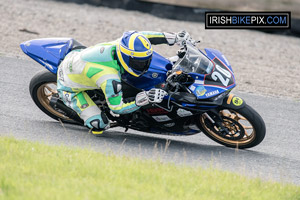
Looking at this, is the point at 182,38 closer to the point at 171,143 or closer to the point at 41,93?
the point at 171,143

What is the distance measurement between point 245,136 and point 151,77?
4.73ft

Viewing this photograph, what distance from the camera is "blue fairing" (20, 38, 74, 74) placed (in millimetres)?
6777

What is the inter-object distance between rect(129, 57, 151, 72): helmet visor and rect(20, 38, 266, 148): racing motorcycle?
0.90 feet

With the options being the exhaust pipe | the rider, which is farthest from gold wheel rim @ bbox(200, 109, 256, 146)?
the exhaust pipe

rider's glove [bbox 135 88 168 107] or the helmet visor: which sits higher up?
the helmet visor

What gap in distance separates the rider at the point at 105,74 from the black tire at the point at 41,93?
268 millimetres

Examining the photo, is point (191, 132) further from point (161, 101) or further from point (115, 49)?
point (115, 49)

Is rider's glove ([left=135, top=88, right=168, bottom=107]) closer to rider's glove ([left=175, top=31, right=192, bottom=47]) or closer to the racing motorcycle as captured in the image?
the racing motorcycle

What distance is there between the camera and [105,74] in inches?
239

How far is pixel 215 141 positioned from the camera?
21.7ft

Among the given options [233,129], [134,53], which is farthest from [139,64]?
[233,129]

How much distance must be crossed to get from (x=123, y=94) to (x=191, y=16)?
7.72 m

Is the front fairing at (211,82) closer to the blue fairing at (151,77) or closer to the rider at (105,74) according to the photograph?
the blue fairing at (151,77)

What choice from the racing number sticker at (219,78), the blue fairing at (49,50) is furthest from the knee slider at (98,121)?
the racing number sticker at (219,78)
